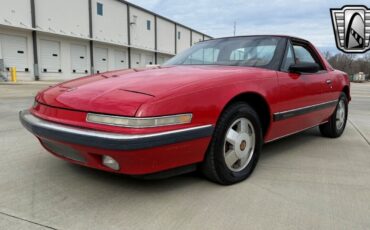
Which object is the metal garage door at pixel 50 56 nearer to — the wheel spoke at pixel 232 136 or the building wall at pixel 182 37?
the building wall at pixel 182 37

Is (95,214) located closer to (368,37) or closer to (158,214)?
(158,214)

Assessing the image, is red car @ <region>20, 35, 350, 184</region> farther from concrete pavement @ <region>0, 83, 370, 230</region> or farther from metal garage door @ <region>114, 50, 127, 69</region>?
metal garage door @ <region>114, 50, 127, 69</region>

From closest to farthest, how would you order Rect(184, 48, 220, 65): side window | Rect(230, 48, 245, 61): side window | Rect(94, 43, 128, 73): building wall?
1. Rect(230, 48, 245, 61): side window
2. Rect(184, 48, 220, 65): side window
3. Rect(94, 43, 128, 73): building wall

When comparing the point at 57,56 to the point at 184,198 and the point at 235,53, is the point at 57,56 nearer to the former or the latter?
the point at 235,53

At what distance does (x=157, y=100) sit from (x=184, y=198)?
75 cm

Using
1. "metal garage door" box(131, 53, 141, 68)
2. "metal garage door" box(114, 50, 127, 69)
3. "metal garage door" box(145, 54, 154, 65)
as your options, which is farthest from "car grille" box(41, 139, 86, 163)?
"metal garage door" box(145, 54, 154, 65)

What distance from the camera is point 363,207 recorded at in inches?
89.5

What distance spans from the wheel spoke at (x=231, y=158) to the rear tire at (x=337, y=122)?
2383 mm

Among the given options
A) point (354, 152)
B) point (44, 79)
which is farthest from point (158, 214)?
point (44, 79)

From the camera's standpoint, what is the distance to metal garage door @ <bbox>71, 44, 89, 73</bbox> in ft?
88.7

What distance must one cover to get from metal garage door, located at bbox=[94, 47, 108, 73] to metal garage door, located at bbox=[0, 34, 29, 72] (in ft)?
23.7

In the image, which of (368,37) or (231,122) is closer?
(231,122)

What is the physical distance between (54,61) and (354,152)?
25035 millimetres

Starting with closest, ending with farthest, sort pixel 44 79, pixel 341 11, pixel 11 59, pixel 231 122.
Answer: pixel 231 122
pixel 341 11
pixel 11 59
pixel 44 79
